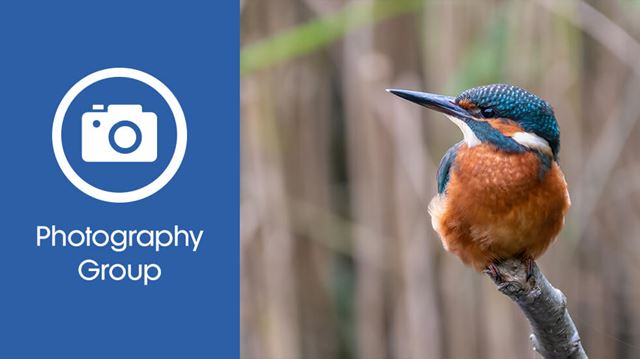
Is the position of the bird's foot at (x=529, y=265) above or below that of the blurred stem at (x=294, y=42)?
below

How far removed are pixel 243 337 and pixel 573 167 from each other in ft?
3.15

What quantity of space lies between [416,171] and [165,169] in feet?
3.84

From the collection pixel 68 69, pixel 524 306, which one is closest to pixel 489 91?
pixel 524 306

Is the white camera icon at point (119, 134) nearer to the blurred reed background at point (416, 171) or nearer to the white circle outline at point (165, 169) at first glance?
the white circle outline at point (165, 169)

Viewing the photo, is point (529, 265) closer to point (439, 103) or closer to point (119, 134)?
point (439, 103)

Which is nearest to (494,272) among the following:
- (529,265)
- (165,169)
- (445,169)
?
(529,265)

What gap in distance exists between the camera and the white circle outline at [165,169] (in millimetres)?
1167

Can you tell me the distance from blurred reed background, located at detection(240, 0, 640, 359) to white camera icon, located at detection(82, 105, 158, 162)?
1.08m

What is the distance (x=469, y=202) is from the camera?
121 centimetres

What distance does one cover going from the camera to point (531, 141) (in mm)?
1161

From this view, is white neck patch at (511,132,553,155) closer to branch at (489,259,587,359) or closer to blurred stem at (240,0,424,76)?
branch at (489,259,587,359)

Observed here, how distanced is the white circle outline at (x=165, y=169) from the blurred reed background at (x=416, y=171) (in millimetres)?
1059

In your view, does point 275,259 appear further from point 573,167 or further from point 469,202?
point 469,202

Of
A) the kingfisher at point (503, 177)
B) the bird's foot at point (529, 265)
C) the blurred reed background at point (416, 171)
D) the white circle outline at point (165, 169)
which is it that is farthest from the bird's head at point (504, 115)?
the blurred reed background at point (416, 171)
